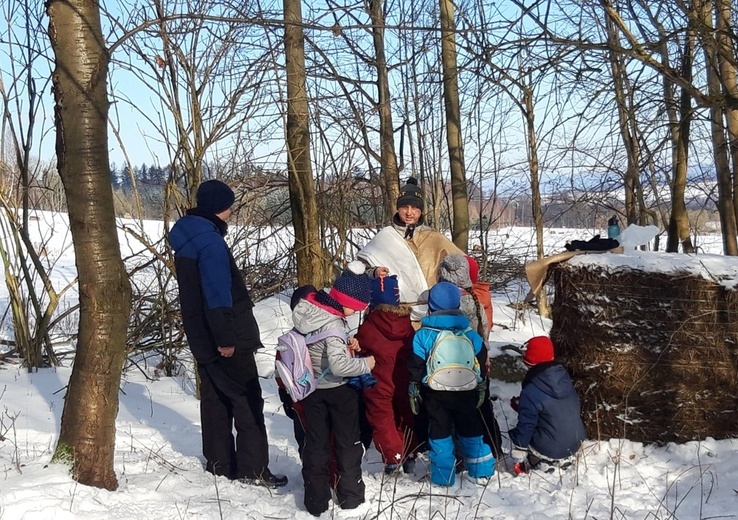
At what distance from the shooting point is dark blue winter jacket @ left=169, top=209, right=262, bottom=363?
11.6 ft

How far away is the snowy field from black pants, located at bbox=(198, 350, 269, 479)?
0.13 metres

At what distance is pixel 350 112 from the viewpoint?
26.9 feet

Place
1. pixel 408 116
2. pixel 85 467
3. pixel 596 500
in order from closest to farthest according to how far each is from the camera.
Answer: pixel 85 467 → pixel 596 500 → pixel 408 116

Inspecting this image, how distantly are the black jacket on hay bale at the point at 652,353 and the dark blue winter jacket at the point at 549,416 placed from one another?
0.89ft

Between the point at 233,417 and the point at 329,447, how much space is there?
696mm

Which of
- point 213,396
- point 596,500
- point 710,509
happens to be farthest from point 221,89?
point 710,509

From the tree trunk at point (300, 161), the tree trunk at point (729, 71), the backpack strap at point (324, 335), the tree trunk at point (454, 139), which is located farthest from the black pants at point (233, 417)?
the tree trunk at point (454, 139)

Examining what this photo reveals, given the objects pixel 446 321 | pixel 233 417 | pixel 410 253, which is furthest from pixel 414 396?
pixel 410 253

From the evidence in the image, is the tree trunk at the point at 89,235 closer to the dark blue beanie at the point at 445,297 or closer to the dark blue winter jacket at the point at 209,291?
the dark blue winter jacket at the point at 209,291

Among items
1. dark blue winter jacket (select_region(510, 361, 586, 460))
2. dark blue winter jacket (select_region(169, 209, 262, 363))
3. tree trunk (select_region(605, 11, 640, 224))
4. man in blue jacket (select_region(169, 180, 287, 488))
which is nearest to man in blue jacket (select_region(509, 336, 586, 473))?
dark blue winter jacket (select_region(510, 361, 586, 460))

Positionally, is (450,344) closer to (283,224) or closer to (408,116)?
(283,224)

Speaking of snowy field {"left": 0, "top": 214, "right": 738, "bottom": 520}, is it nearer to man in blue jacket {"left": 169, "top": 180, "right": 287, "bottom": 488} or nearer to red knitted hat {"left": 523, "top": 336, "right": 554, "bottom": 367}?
man in blue jacket {"left": 169, "top": 180, "right": 287, "bottom": 488}

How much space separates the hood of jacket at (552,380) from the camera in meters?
4.03

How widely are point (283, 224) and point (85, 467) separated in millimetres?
4862
